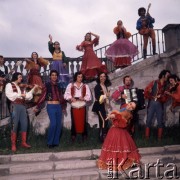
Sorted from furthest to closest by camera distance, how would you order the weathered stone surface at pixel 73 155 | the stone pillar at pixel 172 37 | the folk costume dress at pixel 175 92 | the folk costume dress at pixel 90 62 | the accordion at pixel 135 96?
the stone pillar at pixel 172 37 < the folk costume dress at pixel 90 62 < the folk costume dress at pixel 175 92 < the accordion at pixel 135 96 < the weathered stone surface at pixel 73 155

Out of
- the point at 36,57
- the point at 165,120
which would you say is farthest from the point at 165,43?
the point at 36,57

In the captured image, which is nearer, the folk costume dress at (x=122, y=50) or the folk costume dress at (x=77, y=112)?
the folk costume dress at (x=77, y=112)

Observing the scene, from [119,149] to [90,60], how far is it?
4.00m

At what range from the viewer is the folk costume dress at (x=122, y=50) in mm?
9711

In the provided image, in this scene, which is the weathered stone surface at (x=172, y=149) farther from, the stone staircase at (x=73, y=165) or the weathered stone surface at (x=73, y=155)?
the weathered stone surface at (x=73, y=155)

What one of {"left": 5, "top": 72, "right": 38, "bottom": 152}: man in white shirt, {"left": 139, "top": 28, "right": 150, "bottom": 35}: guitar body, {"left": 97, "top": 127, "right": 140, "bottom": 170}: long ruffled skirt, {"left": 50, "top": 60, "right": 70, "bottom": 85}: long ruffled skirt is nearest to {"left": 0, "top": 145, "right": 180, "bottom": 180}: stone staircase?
{"left": 97, "top": 127, "right": 140, "bottom": 170}: long ruffled skirt

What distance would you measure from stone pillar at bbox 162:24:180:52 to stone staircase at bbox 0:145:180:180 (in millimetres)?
4305

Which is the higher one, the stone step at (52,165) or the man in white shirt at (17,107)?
the man in white shirt at (17,107)

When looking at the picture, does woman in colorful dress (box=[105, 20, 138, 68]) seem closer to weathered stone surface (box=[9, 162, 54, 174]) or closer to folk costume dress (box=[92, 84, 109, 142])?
folk costume dress (box=[92, 84, 109, 142])

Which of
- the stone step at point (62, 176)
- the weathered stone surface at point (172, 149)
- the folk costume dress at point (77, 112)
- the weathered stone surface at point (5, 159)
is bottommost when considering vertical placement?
the stone step at point (62, 176)

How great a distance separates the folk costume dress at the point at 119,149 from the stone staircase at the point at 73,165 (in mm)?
172

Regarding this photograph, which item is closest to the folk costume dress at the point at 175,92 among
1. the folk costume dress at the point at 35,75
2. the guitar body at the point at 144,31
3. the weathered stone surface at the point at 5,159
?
the guitar body at the point at 144,31

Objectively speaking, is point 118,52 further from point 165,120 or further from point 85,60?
point 165,120

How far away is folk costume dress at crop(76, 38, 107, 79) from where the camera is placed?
30.3 ft
